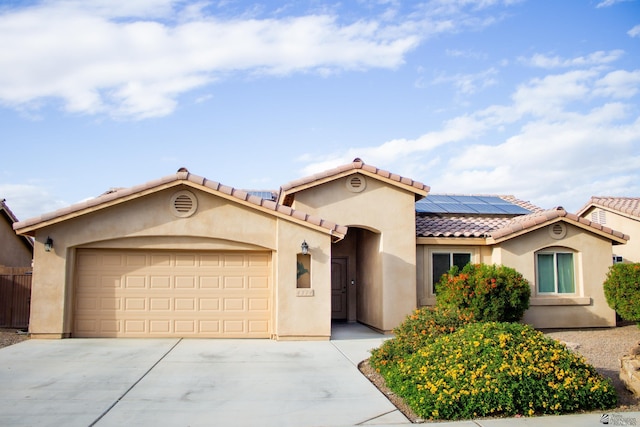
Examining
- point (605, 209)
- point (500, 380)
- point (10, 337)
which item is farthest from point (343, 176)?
point (605, 209)

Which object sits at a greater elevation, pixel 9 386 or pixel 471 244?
pixel 471 244

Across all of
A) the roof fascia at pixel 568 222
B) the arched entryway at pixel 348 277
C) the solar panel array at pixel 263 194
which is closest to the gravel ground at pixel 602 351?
the roof fascia at pixel 568 222

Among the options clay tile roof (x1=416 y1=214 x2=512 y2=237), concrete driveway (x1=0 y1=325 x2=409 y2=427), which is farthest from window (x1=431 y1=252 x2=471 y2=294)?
concrete driveway (x1=0 y1=325 x2=409 y2=427)

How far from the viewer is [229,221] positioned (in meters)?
14.0

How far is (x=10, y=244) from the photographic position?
2019 cm

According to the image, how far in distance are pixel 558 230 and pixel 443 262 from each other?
11.6 ft

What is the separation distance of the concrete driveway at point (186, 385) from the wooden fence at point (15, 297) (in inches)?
120

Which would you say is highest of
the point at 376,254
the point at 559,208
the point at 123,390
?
the point at 559,208

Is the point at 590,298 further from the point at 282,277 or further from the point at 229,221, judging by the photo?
the point at 229,221

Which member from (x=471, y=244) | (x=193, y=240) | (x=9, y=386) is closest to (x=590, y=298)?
(x=471, y=244)

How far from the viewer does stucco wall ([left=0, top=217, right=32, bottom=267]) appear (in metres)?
19.6

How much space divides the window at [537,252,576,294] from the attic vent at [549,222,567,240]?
533 mm

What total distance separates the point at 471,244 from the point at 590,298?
3889 millimetres

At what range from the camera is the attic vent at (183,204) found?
1394 centimetres
